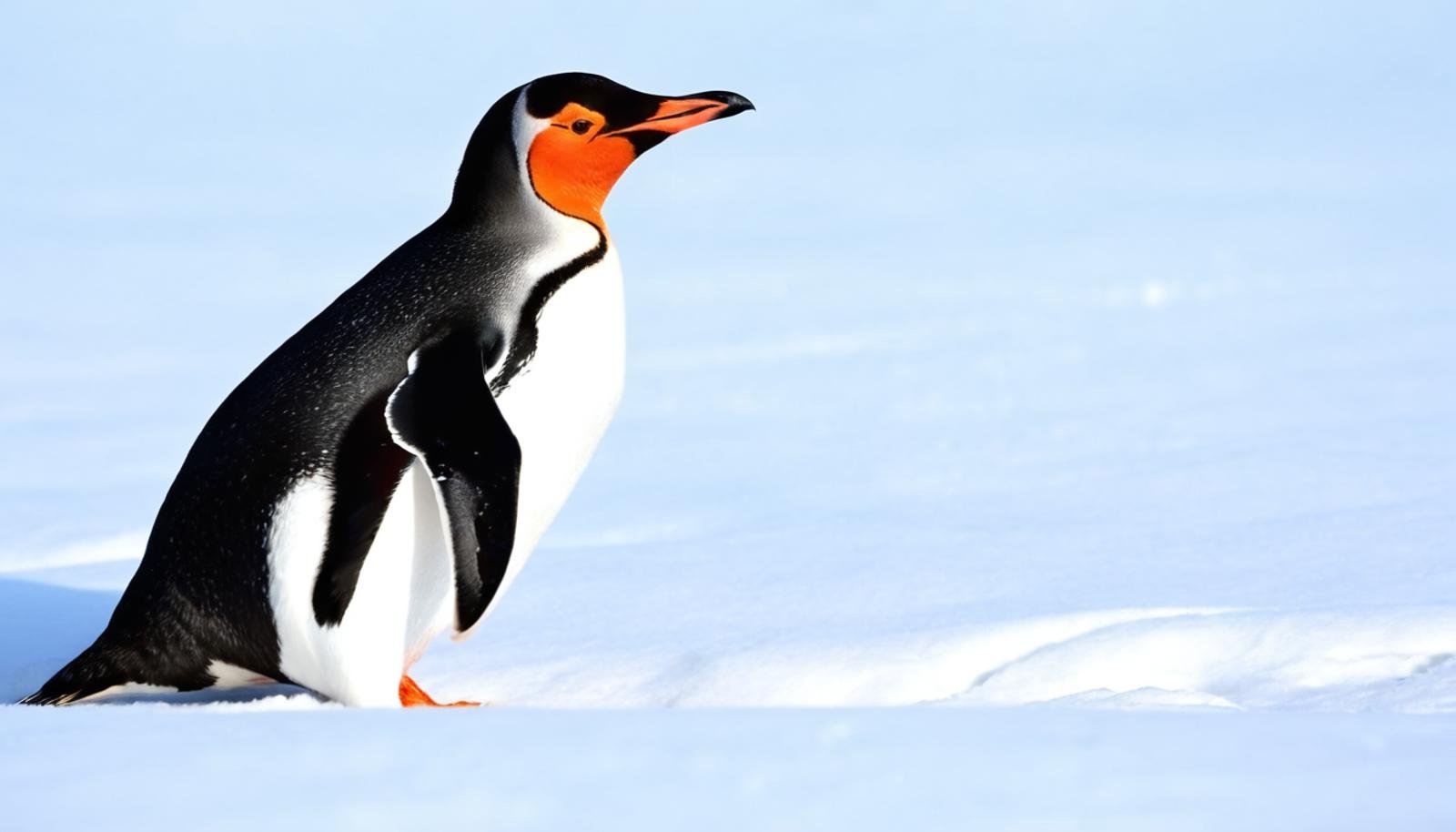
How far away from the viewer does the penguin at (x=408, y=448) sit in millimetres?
Result: 2709

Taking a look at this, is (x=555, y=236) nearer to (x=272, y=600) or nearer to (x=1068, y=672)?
(x=272, y=600)

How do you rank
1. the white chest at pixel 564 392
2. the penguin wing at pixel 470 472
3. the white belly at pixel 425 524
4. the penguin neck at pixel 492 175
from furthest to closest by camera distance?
the penguin neck at pixel 492 175 → the white chest at pixel 564 392 → the white belly at pixel 425 524 → the penguin wing at pixel 470 472

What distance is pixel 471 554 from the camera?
8.72 ft

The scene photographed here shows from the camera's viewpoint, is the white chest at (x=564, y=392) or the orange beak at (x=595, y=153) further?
the orange beak at (x=595, y=153)

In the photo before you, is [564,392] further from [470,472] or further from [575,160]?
[575,160]

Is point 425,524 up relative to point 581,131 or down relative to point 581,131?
down

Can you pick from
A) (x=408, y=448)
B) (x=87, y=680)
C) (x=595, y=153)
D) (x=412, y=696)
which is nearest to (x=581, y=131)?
(x=595, y=153)

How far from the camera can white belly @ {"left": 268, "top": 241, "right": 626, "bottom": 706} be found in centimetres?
275

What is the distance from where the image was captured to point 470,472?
8.70 feet

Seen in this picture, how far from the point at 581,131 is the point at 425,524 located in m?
0.76

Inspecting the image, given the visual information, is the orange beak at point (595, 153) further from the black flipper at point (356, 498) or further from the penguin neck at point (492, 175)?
the black flipper at point (356, 498)

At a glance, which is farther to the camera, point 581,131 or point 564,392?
point 581,131

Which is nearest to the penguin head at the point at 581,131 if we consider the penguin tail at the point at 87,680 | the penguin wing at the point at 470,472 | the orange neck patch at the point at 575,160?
the orange neck patch at the point at 575,160

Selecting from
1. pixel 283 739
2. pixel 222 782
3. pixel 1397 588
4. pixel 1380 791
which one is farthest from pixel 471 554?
pixel 1397 588
